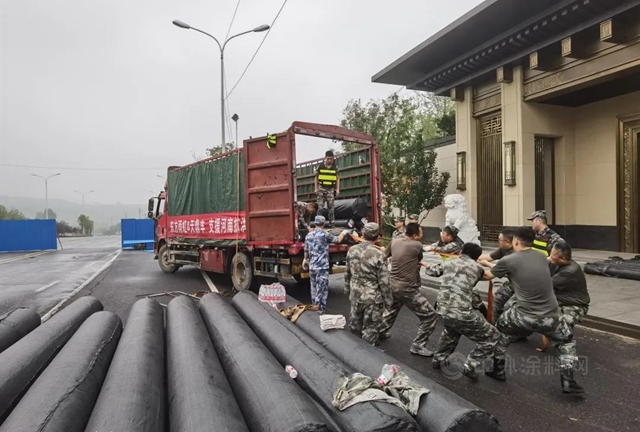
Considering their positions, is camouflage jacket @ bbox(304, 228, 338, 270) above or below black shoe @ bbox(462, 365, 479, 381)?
above

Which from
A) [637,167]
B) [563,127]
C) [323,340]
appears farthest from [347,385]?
[563,127]

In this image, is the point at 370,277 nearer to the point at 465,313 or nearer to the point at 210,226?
the point at 465,313

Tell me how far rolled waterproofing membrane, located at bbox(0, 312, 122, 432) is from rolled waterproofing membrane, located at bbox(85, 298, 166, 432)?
92mm

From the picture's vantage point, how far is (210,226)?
975 centimetres

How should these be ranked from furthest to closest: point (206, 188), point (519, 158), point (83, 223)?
point (83, 223)
point (519, 158)
point (206, 188)

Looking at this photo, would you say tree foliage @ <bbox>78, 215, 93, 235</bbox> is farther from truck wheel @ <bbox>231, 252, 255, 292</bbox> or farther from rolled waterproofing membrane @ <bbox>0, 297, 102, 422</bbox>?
rolled waterproofing membrane @ <bbox>0, 297, 102, 422</bbox>

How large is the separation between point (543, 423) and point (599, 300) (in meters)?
5.04

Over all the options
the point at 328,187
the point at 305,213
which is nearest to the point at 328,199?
the point at 328,187

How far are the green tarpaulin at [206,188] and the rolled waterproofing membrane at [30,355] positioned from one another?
449 centimetres

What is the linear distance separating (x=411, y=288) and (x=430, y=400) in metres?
2.46

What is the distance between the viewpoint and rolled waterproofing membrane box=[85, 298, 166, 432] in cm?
226

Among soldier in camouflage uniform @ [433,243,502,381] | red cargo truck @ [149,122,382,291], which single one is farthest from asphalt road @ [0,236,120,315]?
soldier in camouflage uniform @ [433,243,502,381]

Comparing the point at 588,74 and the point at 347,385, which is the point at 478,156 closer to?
the point at 588,74

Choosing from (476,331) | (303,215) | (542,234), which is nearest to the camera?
(476,331)
